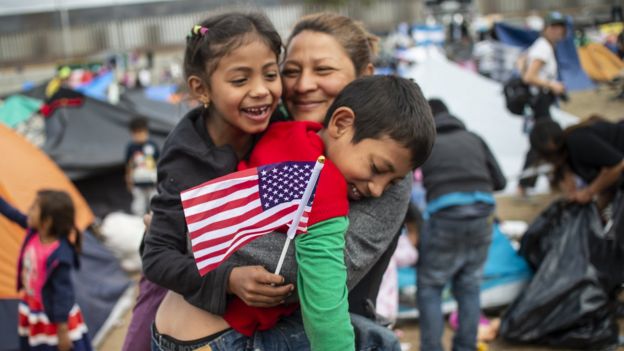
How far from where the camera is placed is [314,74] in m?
2.12

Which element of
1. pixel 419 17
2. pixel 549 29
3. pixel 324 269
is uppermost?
pixel 324 269

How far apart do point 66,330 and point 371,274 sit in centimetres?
273

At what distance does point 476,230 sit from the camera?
4.07 m

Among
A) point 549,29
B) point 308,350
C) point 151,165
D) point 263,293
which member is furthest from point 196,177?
point 549,29

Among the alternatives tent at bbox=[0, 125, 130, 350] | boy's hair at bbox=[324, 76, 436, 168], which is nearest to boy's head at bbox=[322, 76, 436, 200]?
boy's hair at bbox=[324, 76, 436, 168]

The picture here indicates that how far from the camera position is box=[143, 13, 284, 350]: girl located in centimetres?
173

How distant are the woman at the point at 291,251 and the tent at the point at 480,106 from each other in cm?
706

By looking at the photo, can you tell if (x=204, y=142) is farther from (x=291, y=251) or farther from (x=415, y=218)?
Answer: (x=415, y=218)

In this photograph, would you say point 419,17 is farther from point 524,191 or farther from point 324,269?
point 324,269

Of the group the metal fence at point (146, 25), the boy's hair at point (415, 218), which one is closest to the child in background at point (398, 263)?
the boy's hair at point (415, 218)

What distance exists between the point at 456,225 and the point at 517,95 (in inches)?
152

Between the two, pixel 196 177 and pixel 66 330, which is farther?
pixel 66 330

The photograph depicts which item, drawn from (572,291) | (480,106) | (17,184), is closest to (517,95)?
(480,106)

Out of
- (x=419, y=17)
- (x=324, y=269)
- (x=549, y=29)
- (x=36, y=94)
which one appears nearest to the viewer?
(x=324, y=269)
